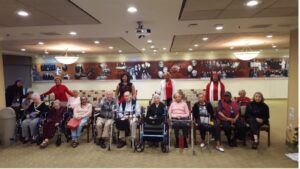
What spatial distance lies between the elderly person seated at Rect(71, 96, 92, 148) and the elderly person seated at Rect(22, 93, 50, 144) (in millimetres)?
710

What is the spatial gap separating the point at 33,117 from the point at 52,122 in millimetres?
551

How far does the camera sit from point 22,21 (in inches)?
168

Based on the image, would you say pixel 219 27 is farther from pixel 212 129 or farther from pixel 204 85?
pixel 204 85

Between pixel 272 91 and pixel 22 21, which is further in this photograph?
pixel 272 91

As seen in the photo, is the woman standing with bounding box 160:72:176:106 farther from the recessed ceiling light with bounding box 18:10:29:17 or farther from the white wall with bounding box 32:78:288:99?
the white wall with bounding box 32:78:288:99

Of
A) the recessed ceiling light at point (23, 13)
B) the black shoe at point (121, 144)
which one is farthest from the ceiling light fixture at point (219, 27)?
the recessed ceiling light at point (23, 13)

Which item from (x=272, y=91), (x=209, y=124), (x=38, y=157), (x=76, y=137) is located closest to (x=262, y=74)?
(x=272, y=91)

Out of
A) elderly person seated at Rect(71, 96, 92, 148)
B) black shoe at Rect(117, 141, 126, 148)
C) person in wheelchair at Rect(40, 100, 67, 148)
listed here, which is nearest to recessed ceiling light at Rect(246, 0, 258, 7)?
black shoe at Rect(117, 141, 126, 148)

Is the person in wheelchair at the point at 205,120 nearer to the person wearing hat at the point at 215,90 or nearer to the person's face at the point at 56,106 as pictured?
the person wearing hat at the point at 215,90

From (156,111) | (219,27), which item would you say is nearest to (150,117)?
(156,111)

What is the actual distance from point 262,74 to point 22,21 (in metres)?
10.7

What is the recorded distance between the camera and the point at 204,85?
1199 cm

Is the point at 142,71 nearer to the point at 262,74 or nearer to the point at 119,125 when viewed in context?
the point at 262,74

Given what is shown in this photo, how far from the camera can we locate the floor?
4.02 metres
